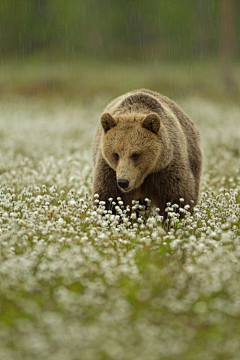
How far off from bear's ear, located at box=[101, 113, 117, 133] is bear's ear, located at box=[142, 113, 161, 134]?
0.39 m

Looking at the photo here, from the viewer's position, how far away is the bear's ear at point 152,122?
657 cm

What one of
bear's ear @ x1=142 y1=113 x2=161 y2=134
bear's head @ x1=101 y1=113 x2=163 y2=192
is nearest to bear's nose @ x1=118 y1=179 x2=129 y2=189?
bear's head @ x1=101 y1=113 x2=163 y2=192

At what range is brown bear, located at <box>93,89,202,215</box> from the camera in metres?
6.58

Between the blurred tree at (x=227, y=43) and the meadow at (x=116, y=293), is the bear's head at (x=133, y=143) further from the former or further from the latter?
the blurred tree at (x=227, y=43)

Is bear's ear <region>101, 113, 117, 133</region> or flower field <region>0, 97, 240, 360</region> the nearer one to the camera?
flower field <region>0, 97, 240, 360</region>

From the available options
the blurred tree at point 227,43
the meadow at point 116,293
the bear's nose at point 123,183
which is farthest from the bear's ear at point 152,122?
the blurred tree at point 227,43

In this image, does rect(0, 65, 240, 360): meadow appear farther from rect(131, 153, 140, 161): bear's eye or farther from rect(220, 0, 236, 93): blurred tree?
rect(220, 0, 236, 93): blurred tree

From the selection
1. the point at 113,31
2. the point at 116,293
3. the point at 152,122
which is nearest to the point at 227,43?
the point at 152,122

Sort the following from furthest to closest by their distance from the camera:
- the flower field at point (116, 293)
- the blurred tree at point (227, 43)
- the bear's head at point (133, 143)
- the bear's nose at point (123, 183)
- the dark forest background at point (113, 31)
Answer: the dark forest background at point (113, 31) → the blurred tree at point (227, 43) → the bear's head at point (133, 143) → the bear's nose at point (123, 183) → the flower field at point (116, 293)

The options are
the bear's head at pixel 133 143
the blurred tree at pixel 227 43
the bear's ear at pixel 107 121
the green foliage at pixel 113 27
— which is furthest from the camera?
the green foliage at pixel 113 27

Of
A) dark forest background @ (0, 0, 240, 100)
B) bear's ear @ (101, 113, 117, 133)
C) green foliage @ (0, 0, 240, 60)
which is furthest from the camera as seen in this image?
green foliage @ (0, 0, 240, 60)

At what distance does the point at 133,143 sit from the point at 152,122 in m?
0.35

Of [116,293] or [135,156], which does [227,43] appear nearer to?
[135,156]

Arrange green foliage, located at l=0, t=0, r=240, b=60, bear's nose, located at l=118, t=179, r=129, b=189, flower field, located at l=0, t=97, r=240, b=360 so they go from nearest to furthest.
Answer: flower field, located at l=0, t=97, r=240, b=360
bear's nose, located at l=118, t=179, r=129, b=189
green foliage, located at l=0, t=0, r=240, b=60
